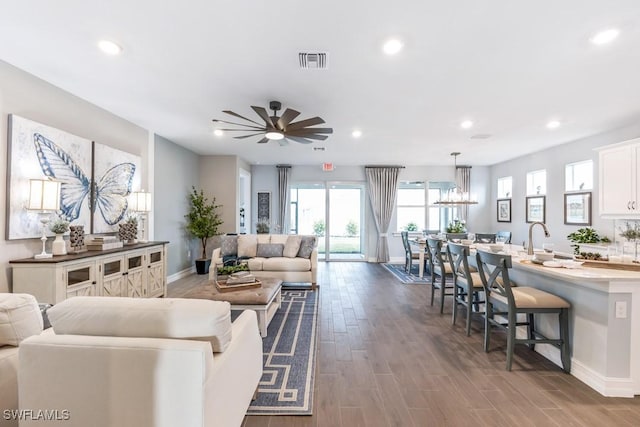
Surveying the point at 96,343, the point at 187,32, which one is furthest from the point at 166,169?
the point at 96,343

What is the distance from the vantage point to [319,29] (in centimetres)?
230

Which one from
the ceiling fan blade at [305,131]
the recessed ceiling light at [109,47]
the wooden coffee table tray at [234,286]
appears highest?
the recessed ceiling light at [109,47]

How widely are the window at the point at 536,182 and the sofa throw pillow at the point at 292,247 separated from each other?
5.58 meters

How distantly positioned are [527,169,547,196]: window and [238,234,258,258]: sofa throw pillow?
6387 millimetres

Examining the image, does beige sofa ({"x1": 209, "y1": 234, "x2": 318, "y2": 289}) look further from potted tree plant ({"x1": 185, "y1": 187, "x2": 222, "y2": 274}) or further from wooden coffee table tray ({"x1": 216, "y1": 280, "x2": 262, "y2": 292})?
wooden coffee table tray ({"x1": 216, "y1": 280, "x2": 262, "y2": 292})

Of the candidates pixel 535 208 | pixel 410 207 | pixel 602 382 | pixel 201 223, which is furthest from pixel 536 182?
pixel 201 223

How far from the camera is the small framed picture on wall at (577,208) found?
17.7 feet

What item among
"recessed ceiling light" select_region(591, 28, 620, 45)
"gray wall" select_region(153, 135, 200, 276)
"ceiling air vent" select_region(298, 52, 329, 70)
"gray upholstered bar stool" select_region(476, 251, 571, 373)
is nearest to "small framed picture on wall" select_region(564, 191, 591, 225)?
"gray upholstered bar stool" select_region(476, 251, 571, 373)

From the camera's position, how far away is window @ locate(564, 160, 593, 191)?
5.45 m

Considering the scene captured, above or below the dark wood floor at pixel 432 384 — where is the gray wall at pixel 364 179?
above

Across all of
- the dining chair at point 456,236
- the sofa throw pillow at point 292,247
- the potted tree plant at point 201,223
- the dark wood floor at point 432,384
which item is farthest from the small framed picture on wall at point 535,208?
the potted tree plant at point 201,223

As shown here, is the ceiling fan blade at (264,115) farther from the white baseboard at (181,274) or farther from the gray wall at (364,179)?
the gray wall at (364,179)

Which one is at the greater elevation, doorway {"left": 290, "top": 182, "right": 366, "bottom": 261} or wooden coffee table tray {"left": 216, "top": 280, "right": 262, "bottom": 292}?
doorway {"left": 290, "top": 182, "right": 366, "bottom": 261}

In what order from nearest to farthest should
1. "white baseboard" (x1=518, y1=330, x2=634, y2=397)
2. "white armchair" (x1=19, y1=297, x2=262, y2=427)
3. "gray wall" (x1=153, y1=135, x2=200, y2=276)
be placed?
"white armchair" (x1=19, y1=297, x2=262, y2=427) < "white baseboard" (x1=518, y1=330, x2=634, y2=397) < "gray wall" (x1=153, y1=135, x2=200, y2=276)
